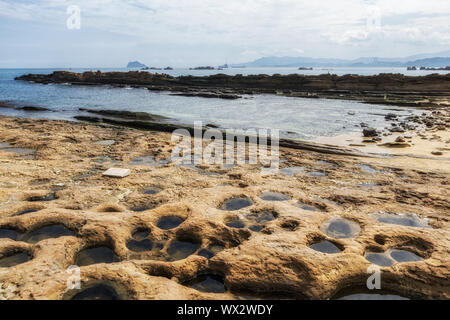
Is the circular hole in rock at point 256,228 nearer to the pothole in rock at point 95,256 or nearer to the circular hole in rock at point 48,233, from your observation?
the pothole in rock at point 95,256

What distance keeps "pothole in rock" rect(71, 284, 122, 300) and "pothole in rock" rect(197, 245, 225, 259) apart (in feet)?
4.80

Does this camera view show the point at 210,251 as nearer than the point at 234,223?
Yes

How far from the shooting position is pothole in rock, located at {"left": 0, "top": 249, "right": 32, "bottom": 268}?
424cm

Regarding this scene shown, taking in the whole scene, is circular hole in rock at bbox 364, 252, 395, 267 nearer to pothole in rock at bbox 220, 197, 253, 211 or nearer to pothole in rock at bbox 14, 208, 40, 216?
pothole in rock at bbox 220, 197, 253, 211

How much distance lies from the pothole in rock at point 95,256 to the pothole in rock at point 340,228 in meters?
3.79

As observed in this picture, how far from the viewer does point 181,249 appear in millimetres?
4781

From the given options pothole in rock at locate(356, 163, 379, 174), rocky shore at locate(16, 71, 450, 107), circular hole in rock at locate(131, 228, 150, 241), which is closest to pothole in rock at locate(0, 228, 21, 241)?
circular hole in rock at locate(131, 228, 150, 241)

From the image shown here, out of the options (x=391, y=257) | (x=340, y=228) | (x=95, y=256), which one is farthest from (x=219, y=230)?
(x=391, y=257)

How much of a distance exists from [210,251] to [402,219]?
4085 mm

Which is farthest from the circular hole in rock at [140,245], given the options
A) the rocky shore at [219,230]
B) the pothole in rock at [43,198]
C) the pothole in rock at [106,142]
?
the pothole in rock at [106,142]

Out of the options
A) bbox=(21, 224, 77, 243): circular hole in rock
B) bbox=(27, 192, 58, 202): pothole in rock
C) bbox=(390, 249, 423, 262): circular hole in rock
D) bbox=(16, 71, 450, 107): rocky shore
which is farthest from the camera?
bbox=(16, 71, 450, 107): rocky shore

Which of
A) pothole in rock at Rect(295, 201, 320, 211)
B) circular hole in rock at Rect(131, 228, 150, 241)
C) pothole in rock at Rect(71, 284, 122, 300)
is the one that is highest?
pothole in rock at Rect(295, 201, 320, 211)

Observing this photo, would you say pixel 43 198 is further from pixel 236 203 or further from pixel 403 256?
pixel 403 256
